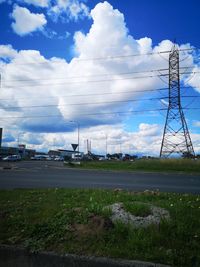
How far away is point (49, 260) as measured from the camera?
4.81 m

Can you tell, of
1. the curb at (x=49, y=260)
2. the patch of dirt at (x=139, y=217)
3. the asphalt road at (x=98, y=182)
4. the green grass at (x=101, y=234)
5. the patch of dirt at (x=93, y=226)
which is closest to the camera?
the curb at (x=49, y=260)

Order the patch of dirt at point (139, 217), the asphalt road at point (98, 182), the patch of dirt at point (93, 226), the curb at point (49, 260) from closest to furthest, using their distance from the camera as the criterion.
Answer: the curb at point (49, 260) < the patch of dirt at point (93, 226) < the patch of dirt at point (139, 217) < the asphalt road at point (98, 182)

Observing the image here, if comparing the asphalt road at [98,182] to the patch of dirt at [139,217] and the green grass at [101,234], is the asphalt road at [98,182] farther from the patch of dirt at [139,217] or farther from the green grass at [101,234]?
the patch of dirt at [139,217]

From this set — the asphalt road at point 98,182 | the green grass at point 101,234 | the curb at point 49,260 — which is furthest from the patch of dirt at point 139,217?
the asphalt road at point 98,182

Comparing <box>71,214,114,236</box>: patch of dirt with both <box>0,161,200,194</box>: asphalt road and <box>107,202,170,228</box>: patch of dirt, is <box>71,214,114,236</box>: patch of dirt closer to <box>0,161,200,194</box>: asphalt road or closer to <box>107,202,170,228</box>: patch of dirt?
<box>107,202,170,228</box>: patch of dirt

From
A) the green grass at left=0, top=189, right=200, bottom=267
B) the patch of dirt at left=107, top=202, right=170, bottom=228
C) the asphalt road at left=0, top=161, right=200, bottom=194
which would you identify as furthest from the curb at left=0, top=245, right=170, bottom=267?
the asphalt road at left=0, top=161, right=200, bottom=194

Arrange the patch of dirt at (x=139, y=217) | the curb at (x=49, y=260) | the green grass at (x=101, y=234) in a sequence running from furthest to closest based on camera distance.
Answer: the patch of dirt at (x=139, y=217) → the green grass at (x=101, y=234) → the curb at (x=49, y=260)

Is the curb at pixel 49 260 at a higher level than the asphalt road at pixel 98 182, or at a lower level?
lower

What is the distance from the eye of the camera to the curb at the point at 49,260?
4461mm

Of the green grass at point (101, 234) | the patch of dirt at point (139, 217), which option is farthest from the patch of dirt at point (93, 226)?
the patch of dirt at point (139, 217)

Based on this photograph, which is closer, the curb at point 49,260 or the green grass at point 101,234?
the curb at point 49,260

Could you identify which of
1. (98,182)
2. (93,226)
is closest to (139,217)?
(93,226)

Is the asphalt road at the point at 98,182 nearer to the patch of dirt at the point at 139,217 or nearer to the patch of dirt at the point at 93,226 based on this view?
the patch of dirt at the point at 139,217

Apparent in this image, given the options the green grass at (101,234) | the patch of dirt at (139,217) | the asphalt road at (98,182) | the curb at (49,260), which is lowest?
the curb at (49,260)
